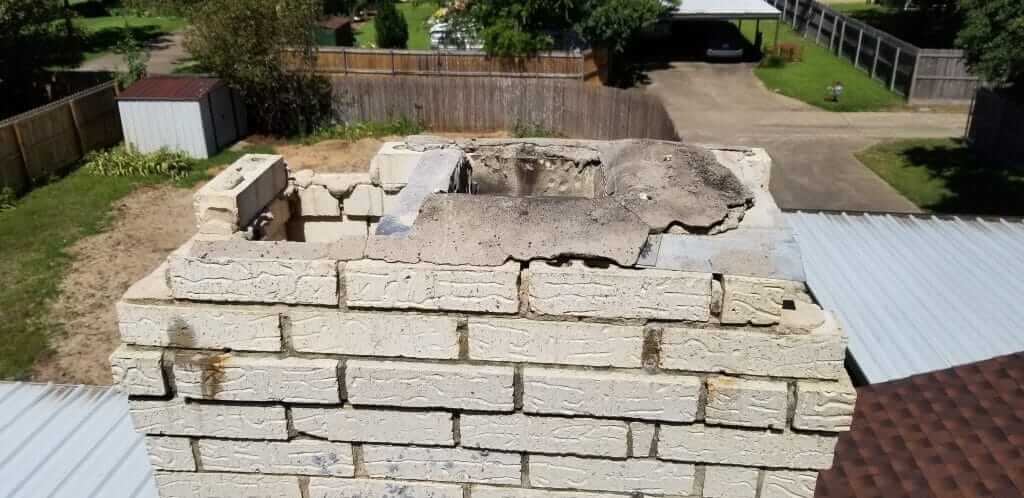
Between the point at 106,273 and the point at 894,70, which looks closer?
the point at 106,273

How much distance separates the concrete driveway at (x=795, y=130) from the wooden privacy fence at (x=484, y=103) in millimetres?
3206

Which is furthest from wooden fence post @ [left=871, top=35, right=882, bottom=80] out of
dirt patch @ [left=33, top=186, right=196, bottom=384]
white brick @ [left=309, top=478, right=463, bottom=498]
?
white brick @ [left=309, top=478, right=463, bottom=498]

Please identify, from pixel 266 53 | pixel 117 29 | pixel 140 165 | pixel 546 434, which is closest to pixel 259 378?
pixel 546 434

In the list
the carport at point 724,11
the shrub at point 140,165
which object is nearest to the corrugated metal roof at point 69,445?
the shrub at point 140,165

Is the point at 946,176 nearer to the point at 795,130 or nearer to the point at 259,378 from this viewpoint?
the point at 795,130

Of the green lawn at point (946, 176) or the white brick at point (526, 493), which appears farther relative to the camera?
the green lawn at point (946, 176)

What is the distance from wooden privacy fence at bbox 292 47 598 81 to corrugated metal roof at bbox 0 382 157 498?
1876 cm

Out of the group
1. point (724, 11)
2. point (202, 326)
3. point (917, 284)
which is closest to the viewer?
point (202, 326)

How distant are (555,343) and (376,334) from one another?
2.90ft

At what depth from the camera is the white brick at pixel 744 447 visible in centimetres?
387

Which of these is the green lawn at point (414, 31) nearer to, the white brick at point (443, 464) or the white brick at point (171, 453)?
the white brick at point (171, 453)

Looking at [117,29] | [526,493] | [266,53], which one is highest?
[526,493]

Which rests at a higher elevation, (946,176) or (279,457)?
(279,457)

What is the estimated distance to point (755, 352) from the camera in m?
3.72
